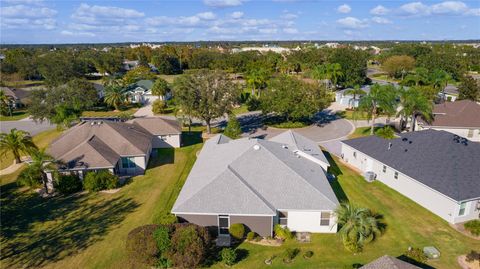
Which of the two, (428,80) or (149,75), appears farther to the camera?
(149,75)

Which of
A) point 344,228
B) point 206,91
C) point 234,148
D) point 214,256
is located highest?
point 206,91

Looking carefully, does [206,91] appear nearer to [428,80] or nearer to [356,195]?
[356,195]

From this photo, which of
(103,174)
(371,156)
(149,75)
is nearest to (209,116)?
(103,174)

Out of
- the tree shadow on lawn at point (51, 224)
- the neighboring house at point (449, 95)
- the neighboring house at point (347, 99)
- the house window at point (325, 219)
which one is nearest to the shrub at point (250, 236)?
the house window at point (325, 219)

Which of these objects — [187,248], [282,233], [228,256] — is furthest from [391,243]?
[187,248]

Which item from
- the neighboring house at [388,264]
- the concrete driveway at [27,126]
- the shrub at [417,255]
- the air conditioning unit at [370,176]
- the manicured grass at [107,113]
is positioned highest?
the neighboring house at [388,264]

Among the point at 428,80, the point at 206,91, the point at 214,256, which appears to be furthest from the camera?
the point at 428,80

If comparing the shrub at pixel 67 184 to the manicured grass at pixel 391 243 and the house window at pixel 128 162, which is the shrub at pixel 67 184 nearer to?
the house window at pixel 128 162
